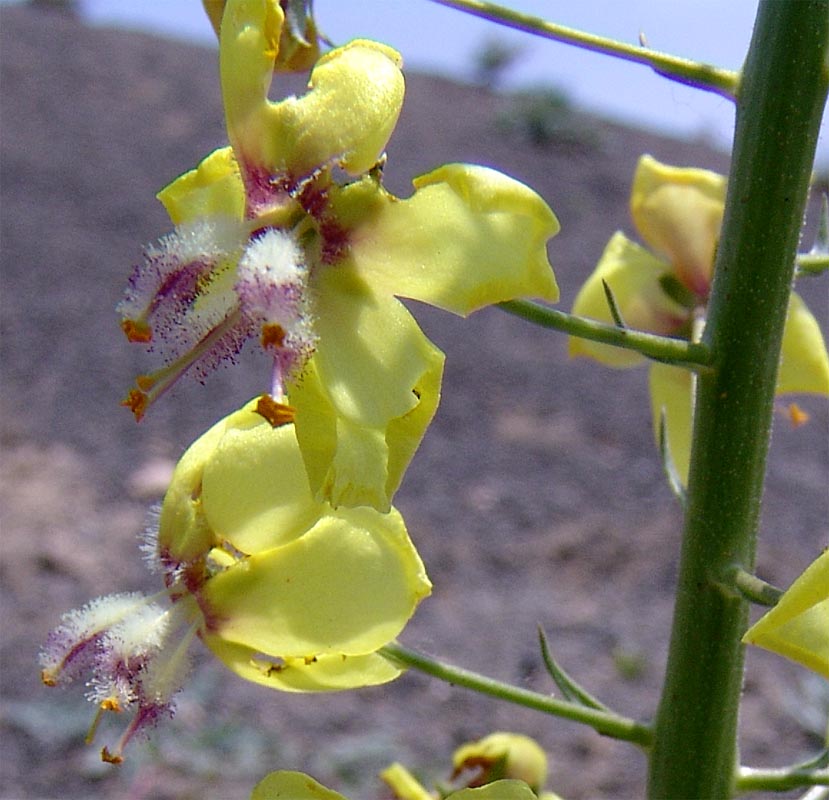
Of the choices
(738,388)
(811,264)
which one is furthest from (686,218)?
(738,388)

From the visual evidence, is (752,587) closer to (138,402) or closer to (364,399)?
(364,399)

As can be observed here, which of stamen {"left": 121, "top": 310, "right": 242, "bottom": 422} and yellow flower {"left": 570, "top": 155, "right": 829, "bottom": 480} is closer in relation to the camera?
stamen {"left": 121, "top": 310, "right": 242, "bottom": 422}

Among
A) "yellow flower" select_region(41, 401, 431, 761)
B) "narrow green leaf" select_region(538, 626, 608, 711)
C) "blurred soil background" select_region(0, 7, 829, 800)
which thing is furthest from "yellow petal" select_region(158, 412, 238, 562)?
"blurred soil background" select_region(0, 7, 829, 800)

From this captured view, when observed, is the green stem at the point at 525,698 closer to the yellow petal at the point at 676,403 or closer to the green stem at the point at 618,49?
the yellow petal at the point at 676,403

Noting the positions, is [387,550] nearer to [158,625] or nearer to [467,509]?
[158,625]

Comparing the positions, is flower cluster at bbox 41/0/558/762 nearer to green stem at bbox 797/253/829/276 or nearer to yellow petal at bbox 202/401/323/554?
yellow petal at bbox 202/401/323/554

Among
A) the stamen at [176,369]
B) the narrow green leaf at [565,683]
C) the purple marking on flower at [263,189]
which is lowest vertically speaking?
the narrow green leaf at [565,683]

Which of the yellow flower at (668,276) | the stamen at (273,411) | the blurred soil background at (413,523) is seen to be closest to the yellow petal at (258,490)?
the stamen at (273,411)
